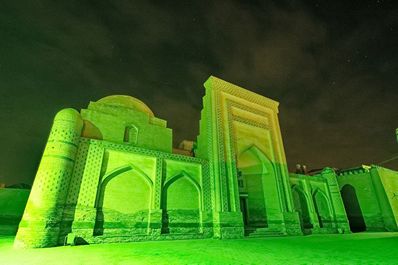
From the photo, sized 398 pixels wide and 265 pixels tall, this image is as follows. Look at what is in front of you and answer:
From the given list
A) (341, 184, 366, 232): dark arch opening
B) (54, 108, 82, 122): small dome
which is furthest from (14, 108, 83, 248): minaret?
(341, 184, 366, 232): dark arch opening

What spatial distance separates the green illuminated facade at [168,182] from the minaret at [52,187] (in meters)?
0.03

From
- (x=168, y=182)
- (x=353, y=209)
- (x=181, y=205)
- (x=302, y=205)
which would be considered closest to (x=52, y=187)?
(x=168, y=182)

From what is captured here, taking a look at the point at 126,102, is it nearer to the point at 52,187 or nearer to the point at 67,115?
the point at 67,115

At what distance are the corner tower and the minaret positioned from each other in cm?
742

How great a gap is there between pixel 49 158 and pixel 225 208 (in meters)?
8.78

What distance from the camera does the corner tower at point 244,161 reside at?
12148 mm

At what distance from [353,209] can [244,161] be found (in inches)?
550

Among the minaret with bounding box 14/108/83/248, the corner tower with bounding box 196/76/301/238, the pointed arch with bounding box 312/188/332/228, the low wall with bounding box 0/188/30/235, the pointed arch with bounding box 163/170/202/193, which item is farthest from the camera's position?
the pointed arch with bounding box 312/188/332/228

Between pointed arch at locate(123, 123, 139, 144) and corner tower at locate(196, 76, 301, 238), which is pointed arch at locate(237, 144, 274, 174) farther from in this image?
pointed arch at locate(123, 123, 139, 144)

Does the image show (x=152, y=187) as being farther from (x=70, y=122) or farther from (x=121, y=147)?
(x=70, y=122)

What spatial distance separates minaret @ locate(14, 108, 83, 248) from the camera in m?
7.30

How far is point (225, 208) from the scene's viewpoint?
11.7 meters

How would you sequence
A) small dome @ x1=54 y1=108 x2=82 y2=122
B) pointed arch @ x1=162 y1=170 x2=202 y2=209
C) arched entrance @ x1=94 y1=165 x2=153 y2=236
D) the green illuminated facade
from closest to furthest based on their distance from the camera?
the green illuminated facade < arched entrance @ x1=94 y1=165 x2=153 y2=236 < small dome @ x1=54 y1=108 x2=82 y2=122 < pointed arch @ x1=162 y1=170 x2=202 y2=209

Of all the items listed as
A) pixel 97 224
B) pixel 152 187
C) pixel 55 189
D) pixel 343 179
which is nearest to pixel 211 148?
pixel 152 187
